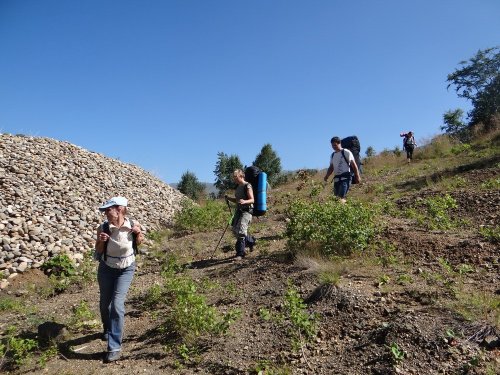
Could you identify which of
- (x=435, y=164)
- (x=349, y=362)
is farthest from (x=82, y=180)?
(x=435, y=164)

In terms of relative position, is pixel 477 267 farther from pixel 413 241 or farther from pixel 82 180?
pixel 82 180

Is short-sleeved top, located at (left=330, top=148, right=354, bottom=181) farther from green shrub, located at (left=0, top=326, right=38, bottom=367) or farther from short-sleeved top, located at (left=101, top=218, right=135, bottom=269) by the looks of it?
green shrub, located at (left=0, top=326, right=38, bottom=367)

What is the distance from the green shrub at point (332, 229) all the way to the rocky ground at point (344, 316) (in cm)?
24

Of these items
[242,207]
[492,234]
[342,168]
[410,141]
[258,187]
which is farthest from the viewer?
[410,141]

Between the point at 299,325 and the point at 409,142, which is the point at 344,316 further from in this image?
the point at 409,142

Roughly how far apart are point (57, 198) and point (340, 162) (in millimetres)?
7467

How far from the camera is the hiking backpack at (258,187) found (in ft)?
21.2

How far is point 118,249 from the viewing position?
13.6ft

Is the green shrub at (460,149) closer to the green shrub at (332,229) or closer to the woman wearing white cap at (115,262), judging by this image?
the green shrub at (332,229)

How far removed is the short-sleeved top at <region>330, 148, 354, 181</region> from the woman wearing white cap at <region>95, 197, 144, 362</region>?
432 centimetres

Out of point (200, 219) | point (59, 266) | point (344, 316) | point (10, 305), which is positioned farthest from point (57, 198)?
point (344, 316)

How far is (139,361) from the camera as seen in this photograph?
3.97m

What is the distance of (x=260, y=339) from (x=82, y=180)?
9420mm

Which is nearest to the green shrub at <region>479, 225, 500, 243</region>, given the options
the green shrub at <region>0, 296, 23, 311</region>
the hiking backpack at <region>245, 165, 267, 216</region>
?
the hiking backpack at <region>245, 165, 267, 216</region>
